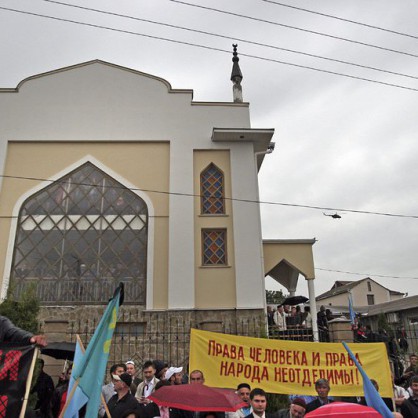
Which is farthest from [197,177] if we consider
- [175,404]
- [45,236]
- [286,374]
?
[175,404]

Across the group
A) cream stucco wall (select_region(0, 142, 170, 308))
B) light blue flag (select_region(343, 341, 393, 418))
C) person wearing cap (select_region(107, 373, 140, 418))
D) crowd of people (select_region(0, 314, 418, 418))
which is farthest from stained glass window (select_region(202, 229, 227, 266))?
light blue flag (select_region(343, 341, 393, 418))

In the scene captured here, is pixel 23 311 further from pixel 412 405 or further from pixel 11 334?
pixel 412 405

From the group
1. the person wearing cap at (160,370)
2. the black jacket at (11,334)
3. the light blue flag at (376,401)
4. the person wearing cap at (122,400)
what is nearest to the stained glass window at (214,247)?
the person wearing cap at (160,370)

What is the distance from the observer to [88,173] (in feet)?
50.4

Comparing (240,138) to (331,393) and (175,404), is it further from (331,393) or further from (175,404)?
(175,404)

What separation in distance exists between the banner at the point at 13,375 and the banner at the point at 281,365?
3850 mm

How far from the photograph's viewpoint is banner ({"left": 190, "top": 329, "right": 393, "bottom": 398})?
24.1 feet

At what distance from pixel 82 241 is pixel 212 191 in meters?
4.97

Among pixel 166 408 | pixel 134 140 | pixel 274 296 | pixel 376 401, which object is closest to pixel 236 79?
pixel 134 140

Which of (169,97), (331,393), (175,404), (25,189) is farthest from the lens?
(169,97)

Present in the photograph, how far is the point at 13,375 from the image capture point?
161 inches

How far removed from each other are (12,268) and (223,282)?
713 cm

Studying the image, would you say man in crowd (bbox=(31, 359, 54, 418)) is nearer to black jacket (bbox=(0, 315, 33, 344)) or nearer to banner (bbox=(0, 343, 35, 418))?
black jacket (bbox=(0, 315, 33, 344))

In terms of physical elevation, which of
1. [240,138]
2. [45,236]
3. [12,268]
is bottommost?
[12,268]
